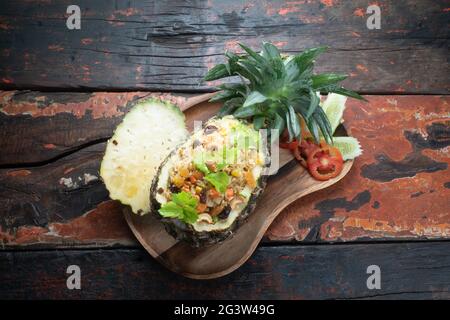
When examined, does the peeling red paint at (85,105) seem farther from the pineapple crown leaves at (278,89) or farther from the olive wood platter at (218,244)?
the pineapple crown leaves at (278,89)

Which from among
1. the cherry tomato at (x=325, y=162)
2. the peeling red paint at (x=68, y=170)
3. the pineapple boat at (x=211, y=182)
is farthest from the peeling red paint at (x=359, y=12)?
the peeling red paint at (x=68, y=170)

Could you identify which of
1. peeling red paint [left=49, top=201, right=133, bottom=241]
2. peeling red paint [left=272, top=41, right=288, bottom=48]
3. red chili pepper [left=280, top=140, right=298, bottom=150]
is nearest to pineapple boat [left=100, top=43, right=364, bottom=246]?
red chili pepper [left=280, top=140, right=298, bottom=150]

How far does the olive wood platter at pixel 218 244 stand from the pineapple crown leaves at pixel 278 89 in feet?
1.04

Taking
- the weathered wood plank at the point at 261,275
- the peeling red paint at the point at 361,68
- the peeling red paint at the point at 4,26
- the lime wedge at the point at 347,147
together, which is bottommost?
the weathered wood plank at the point at 261,275

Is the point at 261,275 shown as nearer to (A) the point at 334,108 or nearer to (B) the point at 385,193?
(B) the point at 385,193

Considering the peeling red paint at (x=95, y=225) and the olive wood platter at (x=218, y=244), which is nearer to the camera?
the olive wood platter at (x=218, y=244)

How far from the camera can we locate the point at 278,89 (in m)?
2.87

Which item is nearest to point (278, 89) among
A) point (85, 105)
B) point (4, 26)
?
point (85, 105)

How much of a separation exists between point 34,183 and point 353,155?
1.93 m

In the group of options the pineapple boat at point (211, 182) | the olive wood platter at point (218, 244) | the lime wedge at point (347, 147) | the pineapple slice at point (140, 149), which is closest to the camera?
the pineapple boat at point (211, 182)

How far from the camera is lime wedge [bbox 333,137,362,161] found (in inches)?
129

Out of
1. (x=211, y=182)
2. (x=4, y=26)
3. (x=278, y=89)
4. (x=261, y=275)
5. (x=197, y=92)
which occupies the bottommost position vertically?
(x=261, y=275)

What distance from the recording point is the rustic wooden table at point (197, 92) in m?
3.29

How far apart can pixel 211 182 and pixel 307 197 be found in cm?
87
